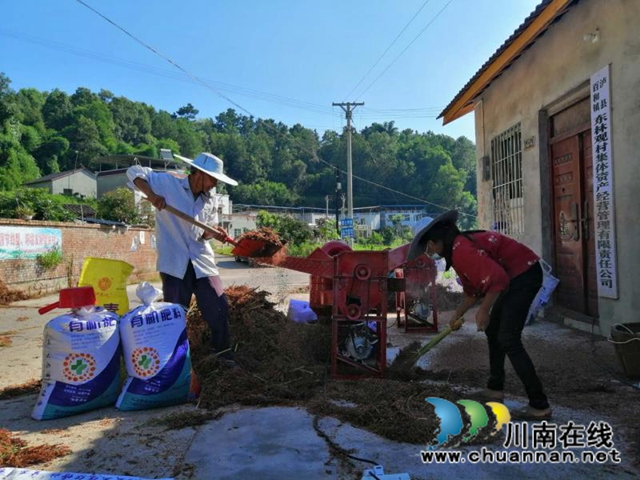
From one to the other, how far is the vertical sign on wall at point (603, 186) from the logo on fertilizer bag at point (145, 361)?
15.2ft

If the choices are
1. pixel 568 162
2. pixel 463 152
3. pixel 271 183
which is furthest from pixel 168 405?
pixel 463 152

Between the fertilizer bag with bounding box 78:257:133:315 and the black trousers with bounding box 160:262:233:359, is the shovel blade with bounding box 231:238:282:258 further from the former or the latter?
the fertilizer bag with bounding box 78:257:133:315

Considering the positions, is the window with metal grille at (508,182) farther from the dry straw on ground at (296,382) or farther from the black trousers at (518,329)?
the black trousers at (518,329)

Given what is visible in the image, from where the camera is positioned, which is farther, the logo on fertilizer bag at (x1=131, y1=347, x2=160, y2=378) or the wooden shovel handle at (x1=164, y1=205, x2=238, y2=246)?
the wooden shovel handle at (x1=164, y1=205, x2=238, y2=246)

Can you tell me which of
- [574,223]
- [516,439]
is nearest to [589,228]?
[574,223]

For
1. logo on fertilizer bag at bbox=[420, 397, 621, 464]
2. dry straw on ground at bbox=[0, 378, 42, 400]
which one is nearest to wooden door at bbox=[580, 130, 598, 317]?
logo on fertilizer bag at bbox=[420, 397, 621, 464]

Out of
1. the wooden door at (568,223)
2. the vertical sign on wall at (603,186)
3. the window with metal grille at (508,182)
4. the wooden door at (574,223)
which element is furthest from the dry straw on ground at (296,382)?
the window with metal grille at (508,182)

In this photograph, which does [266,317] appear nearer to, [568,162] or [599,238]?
[599,238]

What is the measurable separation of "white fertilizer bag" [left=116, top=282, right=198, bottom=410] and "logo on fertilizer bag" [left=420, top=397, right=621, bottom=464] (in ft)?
5.46

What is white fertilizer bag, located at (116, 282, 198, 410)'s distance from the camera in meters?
3.12

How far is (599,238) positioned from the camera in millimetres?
5375

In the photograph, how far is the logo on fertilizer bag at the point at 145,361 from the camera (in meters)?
3.12

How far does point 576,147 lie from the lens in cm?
618

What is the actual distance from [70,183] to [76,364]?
2012 inches
